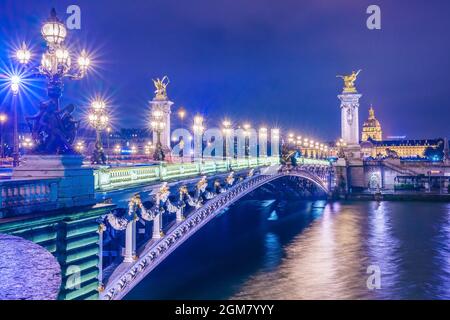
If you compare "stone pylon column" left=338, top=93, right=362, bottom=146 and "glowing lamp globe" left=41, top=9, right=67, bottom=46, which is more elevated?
"stone pylon column" left=338, top=93, right=362, bottom=146

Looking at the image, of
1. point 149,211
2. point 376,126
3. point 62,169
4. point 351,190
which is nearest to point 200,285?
point 149,211

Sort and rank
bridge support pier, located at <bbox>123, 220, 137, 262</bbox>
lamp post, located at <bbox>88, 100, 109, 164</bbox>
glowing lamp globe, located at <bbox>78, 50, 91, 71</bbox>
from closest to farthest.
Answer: glowing lamp globe, located at <bbox>78, 50, 91, 71</bbox> → bridge support pier, located at <bbox>123, 220, 137, 262</bbox> → lamp post, located at <bbox>88, 100, 109, 164</bbox>

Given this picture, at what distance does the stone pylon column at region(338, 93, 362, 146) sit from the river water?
2638cm

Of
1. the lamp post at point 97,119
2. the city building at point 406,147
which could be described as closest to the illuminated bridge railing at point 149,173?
the lamp post at point 97,119

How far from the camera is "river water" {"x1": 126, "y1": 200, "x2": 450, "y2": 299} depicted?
73.9ft

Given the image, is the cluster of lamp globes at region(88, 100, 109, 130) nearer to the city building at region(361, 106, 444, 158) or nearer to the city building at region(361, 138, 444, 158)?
the city building at region(361, 106, 444, 158)

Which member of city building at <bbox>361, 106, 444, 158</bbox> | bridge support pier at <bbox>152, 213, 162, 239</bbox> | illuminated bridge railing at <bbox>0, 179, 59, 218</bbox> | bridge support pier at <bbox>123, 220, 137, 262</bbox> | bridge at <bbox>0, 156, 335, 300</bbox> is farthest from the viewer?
city building at <bbox>361, 106, 444, 158</bbox>

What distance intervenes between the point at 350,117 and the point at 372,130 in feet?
395

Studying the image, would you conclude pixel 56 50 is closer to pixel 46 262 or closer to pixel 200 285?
pixel 46 262

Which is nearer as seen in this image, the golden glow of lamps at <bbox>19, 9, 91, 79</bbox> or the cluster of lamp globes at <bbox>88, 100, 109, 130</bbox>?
the golden glow of lamps at <bbox>19, 9, 91, 79</bbox>

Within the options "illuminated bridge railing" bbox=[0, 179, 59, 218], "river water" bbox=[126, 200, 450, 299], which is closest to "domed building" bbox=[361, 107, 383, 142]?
"river water" bbox=[126, 200, 450, 299]

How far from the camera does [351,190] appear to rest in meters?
70.4

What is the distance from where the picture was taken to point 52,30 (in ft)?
35.1

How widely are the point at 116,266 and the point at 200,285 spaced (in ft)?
24.6
